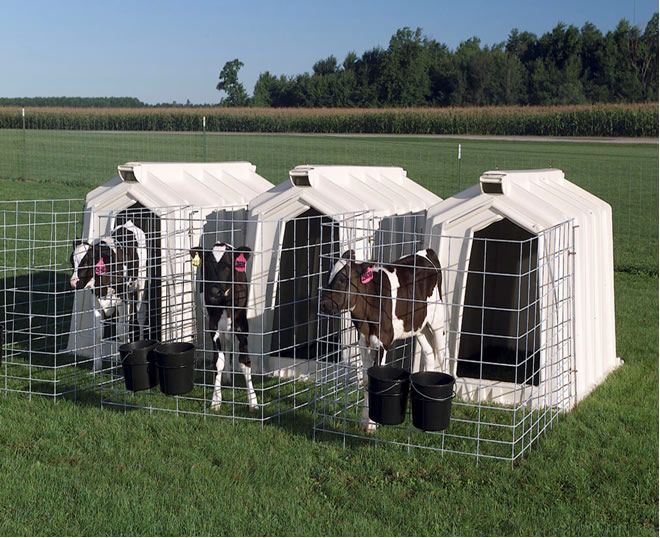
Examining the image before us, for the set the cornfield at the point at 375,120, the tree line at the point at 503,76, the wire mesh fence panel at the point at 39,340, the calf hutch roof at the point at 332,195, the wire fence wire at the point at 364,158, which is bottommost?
the wire mesh fence panel at the point at 39,340

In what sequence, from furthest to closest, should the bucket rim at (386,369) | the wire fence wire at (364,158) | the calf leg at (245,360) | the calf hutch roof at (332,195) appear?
the wire fence wire at (364,158), the calf hutch roof at (332,195), the calf leg at (245,360), the bucket rim at (386,369)

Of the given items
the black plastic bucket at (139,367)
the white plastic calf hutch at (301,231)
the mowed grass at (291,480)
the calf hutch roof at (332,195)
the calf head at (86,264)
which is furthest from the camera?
the calf hutch roof at (332,195)

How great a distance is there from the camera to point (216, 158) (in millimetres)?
30172

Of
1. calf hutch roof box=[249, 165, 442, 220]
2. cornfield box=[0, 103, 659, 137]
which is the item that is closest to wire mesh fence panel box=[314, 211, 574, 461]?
calf hutch roof box=[249, 165, 442, 220]

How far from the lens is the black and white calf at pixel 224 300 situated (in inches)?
315

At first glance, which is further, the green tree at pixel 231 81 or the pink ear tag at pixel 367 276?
the green tree at pixel 231 81

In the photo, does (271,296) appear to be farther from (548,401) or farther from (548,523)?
(548,523)

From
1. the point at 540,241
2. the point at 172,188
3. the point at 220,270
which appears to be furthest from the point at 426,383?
the point at 172,188

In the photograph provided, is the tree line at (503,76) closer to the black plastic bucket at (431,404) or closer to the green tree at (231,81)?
the green tree at (231,81)

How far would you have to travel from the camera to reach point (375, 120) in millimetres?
35625

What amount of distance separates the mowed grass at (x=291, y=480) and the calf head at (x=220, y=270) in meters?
1.24

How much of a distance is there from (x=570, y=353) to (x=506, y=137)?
2198 centimetres

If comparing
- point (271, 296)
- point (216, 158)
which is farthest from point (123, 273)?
point (216, 158)

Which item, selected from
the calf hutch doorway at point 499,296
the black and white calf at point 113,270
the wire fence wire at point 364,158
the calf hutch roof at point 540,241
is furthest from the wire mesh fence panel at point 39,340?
the wire fence wire at point 364,158
